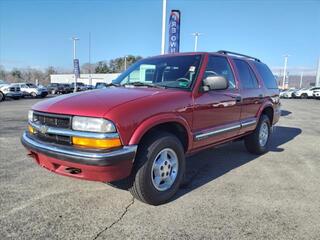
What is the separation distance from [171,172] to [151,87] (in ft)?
3.88

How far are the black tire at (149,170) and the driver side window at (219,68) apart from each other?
122cm

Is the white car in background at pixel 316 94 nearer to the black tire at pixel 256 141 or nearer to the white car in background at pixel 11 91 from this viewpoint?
the white car in background at pixel 11 91

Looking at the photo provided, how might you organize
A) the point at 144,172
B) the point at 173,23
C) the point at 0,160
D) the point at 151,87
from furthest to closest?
1. the point at 173,23
2. the point at 0,160
3. the point at 151,87
4. the point at 144,172

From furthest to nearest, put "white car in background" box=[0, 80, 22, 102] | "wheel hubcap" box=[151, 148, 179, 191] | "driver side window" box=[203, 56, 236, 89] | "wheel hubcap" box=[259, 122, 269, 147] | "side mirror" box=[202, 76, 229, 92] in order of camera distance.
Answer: "white car in background" box=[0, 80, 22, 102] < "wheel hubcap" box=[259, 122, 269, 147] < "driver side window" box=[203, 56, 236, 89] < "side mirror" box=[202, 76, 229, 92] < "wheel hubcap" box=[151, 148, 179, 191]

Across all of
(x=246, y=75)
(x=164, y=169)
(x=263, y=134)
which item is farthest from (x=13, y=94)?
(x=164, y=169)

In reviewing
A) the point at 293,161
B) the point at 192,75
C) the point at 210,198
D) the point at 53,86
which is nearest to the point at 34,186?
the point at 210,198

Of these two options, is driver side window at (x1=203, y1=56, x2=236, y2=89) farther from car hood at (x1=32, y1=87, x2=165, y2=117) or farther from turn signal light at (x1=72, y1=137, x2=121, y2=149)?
turn signal light at (x1=72, y1=137, x2=121, y2=149)

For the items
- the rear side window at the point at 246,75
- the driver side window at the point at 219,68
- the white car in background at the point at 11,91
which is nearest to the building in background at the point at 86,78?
the white car in background at the point at 11,91

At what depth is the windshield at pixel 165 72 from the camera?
13.7 ft

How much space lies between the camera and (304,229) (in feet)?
10.3

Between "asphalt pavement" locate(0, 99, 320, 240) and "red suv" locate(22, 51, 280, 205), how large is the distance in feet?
1.09

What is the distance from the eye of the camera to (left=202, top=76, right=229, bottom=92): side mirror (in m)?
4.00

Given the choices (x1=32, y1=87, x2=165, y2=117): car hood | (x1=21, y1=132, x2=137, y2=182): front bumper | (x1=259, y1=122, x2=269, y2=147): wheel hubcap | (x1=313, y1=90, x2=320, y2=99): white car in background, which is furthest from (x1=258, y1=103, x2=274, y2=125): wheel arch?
(x1=313, y1=90, x2=320, y2=99): white car in background

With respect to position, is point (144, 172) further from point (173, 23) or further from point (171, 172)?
point (173, 23)
